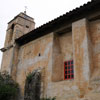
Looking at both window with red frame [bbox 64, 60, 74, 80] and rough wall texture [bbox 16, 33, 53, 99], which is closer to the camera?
window with red frame [bbox 64, 60, 74, 80]

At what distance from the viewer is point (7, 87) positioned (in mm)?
10414

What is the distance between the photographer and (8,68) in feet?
41.7

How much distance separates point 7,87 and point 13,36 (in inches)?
195

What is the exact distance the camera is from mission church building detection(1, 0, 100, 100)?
26.0ft

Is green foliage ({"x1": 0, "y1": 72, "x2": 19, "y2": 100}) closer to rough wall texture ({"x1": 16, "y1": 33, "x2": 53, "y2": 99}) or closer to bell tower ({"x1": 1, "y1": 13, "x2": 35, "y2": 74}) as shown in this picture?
rough wall texture ({"x1": 16, "y1": 33, "x2": 53, "y2": 99})

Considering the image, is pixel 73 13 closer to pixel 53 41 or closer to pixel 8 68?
pixel 53 41

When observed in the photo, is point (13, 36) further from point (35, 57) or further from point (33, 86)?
point (33, 86)

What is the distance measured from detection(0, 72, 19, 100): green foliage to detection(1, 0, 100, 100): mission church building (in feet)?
1.51

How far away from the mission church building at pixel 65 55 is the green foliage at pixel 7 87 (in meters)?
0.46

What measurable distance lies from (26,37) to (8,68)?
2729 millimetres

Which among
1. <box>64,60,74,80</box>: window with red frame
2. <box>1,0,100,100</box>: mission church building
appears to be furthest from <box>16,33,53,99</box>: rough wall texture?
<box>64,60,74,80</box>: window with red frame

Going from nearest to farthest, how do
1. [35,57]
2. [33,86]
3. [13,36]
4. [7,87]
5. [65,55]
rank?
[33,86] < [65,55] < [7,87] < [35,57] < [13,36]

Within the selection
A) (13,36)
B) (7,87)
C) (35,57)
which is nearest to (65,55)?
(35,57)

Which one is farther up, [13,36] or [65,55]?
[13,36]
